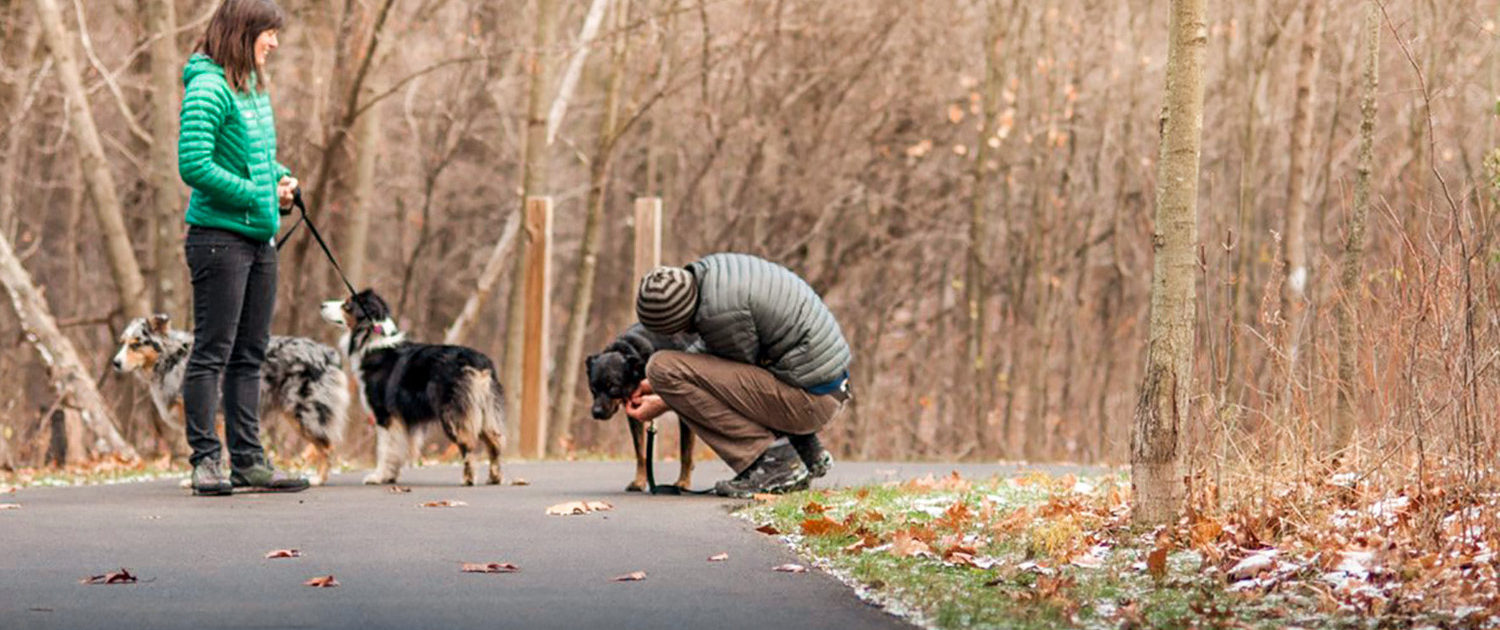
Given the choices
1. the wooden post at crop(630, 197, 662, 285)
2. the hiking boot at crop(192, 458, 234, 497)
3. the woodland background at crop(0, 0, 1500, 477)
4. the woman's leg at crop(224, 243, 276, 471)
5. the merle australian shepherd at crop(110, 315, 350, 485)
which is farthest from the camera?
the woodland background at crop(0, 0, 1500, 477)

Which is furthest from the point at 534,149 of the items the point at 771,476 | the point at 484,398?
the point at 771,476

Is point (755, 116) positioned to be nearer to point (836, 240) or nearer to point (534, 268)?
point (836, 240)

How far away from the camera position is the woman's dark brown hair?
33.4ft

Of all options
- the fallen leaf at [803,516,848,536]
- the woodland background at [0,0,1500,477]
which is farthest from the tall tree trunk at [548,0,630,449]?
the fallen leaf at [803,516,848,536]

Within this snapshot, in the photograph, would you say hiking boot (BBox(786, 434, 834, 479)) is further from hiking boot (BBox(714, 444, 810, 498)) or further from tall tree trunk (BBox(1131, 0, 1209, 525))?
tall tree trunk (BBox(1131, 0, 1209, 525))

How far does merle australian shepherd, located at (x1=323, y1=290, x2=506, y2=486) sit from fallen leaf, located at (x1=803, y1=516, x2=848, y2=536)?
343 centimetres

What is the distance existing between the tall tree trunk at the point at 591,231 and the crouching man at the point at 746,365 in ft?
30.5

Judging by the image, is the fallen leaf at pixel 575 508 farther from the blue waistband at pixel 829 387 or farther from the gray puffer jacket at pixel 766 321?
the blue waistband at pixel 829 387

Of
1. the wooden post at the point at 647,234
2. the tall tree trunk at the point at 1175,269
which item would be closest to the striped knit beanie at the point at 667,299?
the tall tree trunk at the point at 1175,269

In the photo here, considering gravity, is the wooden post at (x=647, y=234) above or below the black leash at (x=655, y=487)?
above

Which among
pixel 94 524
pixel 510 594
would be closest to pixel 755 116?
pixel 94 524

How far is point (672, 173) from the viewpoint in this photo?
25094 mm

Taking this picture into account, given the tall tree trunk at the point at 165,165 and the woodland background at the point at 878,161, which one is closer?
the tall tree trunk at the point at 165,165

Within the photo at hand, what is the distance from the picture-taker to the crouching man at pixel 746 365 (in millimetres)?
10430
